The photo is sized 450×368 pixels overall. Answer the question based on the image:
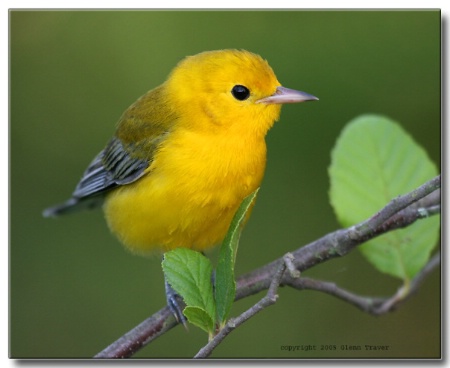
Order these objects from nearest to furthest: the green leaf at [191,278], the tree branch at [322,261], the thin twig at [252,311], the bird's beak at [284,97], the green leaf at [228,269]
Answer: the thin twig at [252,311] < the green leaf at [228,269] < the green leaf at [191,278] < the tree branch at [322,261] < the bird's beak at [284,97]

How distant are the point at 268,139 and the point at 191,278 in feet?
4.79

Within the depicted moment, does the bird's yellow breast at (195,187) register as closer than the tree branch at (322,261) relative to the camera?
No

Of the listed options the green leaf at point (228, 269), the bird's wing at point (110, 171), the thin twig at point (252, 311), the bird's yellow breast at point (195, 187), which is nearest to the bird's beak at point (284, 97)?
the bird's yellow breast at point (195, 187)

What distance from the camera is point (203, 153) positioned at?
9.08 ft

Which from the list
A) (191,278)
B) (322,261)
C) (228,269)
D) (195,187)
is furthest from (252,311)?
(195,187)

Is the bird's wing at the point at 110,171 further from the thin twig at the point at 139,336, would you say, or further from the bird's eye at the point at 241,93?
the thin twig at the point at 139,336

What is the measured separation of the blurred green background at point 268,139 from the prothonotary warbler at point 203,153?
0.35 meters

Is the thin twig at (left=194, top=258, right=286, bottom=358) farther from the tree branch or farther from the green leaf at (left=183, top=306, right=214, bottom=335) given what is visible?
the tree branch

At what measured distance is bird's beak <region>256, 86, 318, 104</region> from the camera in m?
2.71

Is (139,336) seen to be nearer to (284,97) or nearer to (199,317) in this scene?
(199,317)

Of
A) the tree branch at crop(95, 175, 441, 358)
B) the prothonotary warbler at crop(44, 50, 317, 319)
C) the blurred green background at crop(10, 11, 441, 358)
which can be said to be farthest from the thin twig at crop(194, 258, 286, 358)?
the blurred green background at crop(10, 11, 441, 358)

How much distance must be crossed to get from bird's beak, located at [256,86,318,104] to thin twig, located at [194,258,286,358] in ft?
3.26

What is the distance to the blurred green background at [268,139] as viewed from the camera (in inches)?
118

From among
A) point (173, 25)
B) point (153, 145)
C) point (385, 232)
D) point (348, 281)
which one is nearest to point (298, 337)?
point (348, 281)
